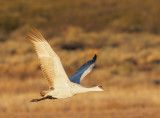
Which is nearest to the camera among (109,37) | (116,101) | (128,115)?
(128,115)

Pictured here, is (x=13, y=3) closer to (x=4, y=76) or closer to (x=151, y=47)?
(x=151, y=47)

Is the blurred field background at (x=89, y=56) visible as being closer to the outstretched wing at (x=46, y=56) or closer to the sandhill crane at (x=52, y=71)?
the sandhill crane at (x=52, y=71)

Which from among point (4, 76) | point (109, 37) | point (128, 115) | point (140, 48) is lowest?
point (128, 115)

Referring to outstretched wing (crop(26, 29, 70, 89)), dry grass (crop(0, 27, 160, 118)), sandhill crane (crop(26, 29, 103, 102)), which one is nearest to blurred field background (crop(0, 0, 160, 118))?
dry grass (crop(0, 27, 160, 118))

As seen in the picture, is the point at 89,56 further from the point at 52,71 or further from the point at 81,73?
the point at 52,71

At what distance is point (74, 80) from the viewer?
33.0 ft

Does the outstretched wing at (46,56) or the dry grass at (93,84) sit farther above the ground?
the dry grass at (93,84)

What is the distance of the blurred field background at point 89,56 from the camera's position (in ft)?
48.8

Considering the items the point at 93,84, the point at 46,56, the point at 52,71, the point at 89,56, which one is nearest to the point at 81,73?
the point at 52,71

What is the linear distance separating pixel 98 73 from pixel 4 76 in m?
3.57

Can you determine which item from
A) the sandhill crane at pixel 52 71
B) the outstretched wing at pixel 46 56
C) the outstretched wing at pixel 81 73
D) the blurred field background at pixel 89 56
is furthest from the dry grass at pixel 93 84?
the outstretched wing at pixel 46 56

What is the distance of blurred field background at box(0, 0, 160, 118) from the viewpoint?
14875 millimetres

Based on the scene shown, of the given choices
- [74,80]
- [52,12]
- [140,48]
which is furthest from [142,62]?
[52,12]

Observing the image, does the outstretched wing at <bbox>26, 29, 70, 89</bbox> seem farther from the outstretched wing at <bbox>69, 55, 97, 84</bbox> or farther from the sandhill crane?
the outstretched wing at <bbox>69, 55, 97, 84</bbox>
